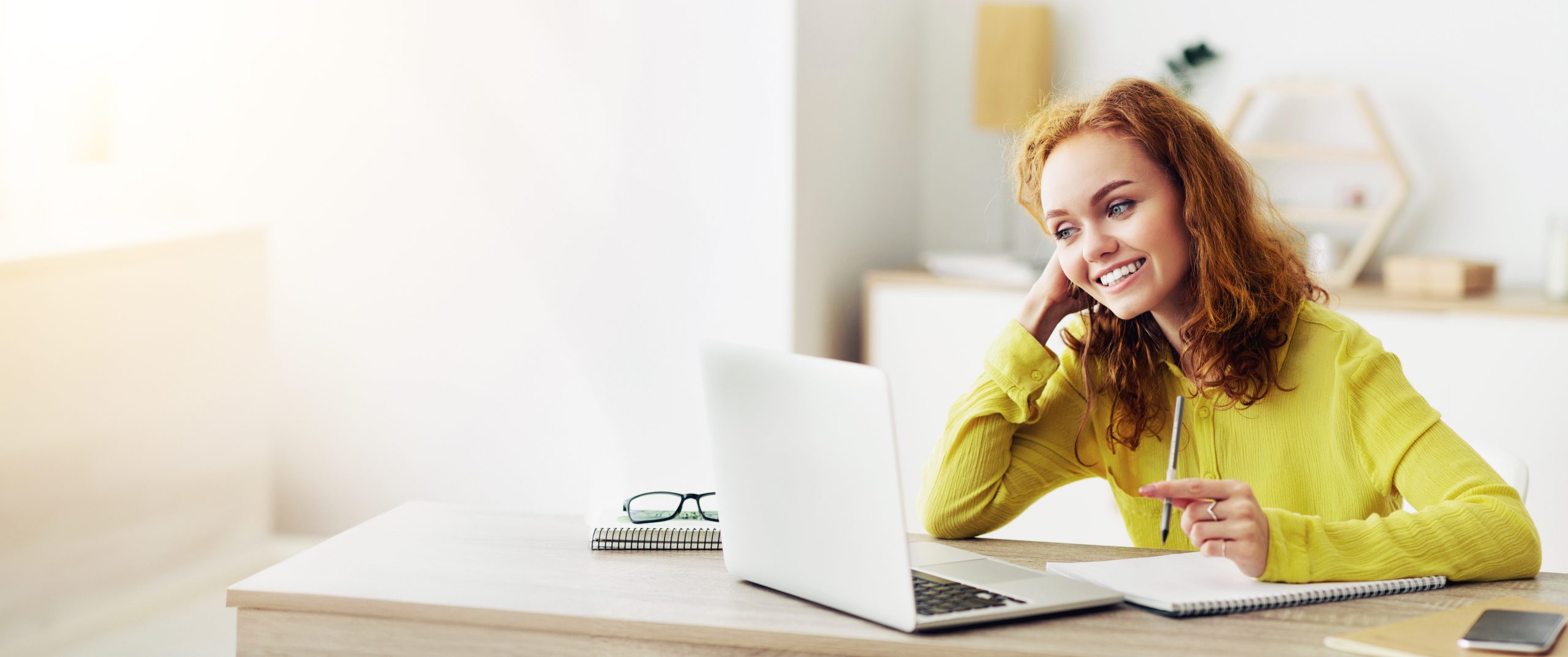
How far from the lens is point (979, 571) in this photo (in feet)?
4.71

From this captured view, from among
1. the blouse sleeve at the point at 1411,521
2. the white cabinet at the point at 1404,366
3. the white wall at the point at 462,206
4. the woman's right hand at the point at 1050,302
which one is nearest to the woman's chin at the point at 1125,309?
the woman's right hand at the point at 1050,302

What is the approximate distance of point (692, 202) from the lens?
3250 millimetres

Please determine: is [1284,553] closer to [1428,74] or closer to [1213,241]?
[1213,241]

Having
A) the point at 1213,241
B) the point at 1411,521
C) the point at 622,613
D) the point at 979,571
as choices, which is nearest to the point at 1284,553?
the point at 1411,521

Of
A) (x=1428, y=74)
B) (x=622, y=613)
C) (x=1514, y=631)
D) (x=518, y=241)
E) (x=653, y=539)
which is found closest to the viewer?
(x=1514, y=631)

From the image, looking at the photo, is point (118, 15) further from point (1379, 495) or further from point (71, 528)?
point (1379, 495)

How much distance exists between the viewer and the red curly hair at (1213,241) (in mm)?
1601

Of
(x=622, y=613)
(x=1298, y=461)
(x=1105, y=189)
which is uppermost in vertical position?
(x=1105, y=189)

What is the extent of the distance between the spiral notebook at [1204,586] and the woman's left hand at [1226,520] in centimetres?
4

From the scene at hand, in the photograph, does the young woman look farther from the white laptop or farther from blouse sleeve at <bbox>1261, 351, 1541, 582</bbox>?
the white laptop

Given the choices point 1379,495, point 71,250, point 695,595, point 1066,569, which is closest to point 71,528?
point 71,250

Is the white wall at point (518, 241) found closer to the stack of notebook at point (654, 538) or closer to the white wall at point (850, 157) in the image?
the white wall at point (850, 157)

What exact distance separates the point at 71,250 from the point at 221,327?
19.8 inches

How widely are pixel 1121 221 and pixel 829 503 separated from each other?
0.56m
